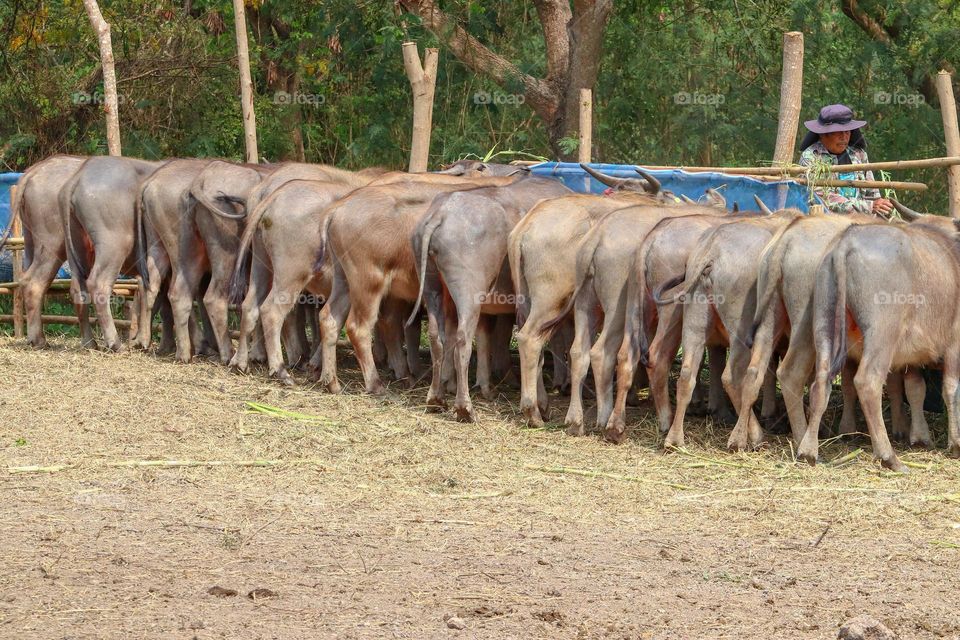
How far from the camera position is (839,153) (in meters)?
11.4

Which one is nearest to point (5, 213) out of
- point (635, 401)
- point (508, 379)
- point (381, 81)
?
point (508, 379)

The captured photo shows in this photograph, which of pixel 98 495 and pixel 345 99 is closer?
pixel 98 495

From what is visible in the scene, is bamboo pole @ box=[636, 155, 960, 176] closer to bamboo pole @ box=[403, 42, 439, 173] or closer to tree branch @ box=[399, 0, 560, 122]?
bamboo pole @ box=[403, 42, 439, 173]

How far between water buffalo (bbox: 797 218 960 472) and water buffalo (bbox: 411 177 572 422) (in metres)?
2.41

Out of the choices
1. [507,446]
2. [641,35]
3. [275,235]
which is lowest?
[507,446]

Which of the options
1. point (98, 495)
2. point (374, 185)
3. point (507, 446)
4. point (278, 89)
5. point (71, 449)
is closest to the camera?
point (98, 495)

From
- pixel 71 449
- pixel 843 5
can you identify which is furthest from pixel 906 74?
pixel 71 449

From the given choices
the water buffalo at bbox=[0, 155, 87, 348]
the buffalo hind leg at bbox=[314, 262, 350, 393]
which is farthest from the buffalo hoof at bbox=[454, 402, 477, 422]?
the water buffalo at bbox=[0, 155, 87, 348]

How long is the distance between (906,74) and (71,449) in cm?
1151

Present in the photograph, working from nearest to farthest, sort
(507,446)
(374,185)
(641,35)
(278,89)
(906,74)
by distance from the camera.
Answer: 1. (507,446)
2. (374,185)
3. (906,74)
4. (641,35)
5. (278,89)

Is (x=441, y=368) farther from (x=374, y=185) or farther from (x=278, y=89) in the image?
(x=278, y=89)

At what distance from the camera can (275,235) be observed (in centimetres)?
1048
